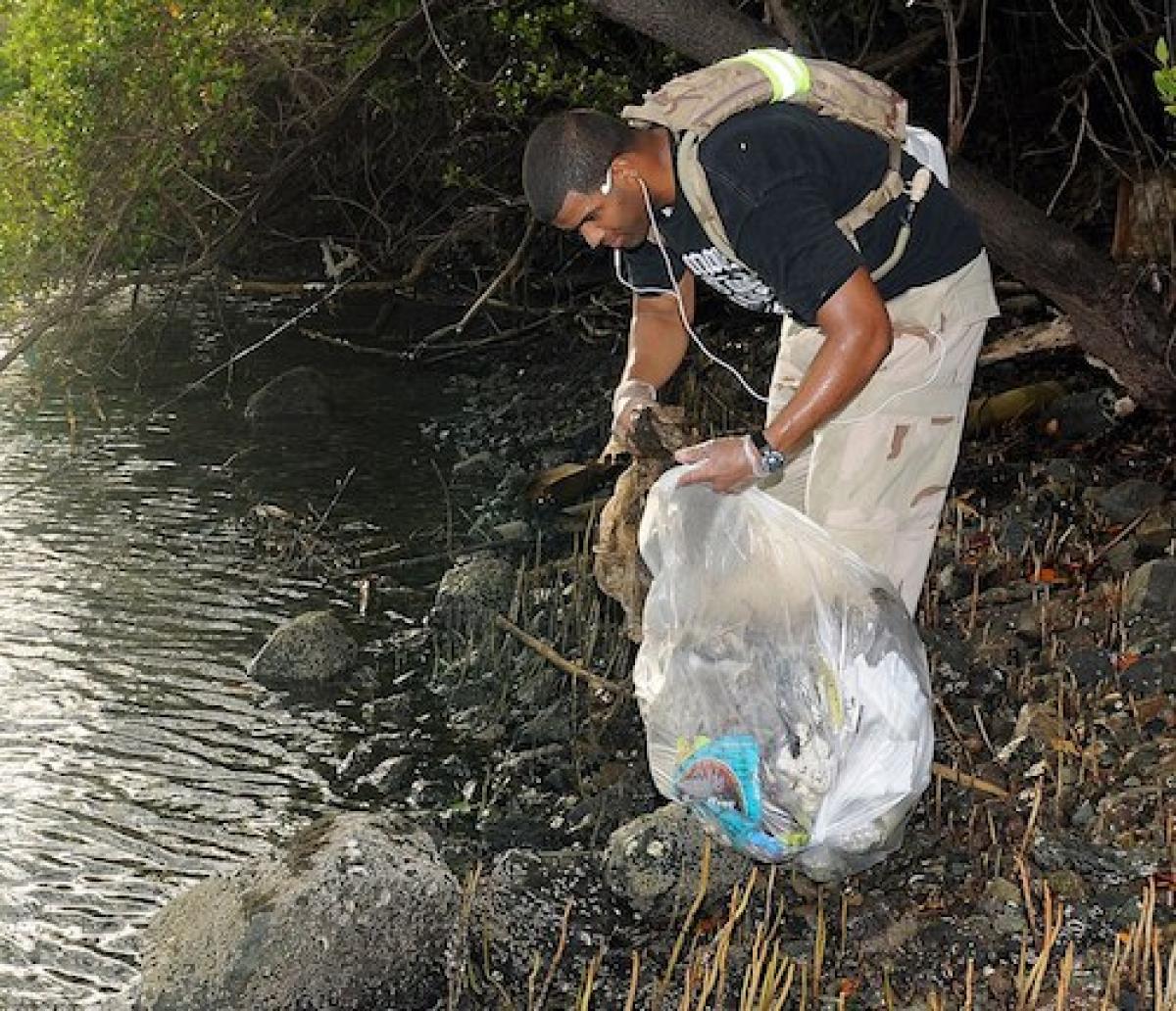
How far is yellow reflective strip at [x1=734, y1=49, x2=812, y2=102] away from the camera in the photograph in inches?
135

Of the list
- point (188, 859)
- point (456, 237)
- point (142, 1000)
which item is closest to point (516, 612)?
point (188, 859)

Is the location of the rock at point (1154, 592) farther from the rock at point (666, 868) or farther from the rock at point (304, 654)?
the rock at point (304, 654)

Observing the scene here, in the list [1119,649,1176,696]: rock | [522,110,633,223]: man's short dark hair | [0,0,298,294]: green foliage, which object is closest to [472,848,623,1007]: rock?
[1119,649,1176,696]: rock

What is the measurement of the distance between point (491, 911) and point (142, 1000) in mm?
971

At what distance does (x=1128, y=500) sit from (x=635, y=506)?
314cm

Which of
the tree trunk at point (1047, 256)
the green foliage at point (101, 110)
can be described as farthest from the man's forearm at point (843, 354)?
the green foliage at point (101, 110)

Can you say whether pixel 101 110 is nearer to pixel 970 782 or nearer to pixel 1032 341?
pixel 1032 341

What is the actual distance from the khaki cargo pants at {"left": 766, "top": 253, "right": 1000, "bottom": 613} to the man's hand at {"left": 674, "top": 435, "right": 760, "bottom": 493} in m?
0.45

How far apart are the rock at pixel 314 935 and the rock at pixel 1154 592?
8.34 ft

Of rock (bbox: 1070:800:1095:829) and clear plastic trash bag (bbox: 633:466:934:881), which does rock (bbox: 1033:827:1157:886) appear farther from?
clear plastic trash bag (bbox: 633:466:934:881)

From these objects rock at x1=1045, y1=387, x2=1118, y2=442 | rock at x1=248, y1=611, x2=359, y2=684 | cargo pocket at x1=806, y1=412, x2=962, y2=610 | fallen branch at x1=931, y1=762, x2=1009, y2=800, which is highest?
cargo pocket at x1=806, y1=412, x2=962, y2=610

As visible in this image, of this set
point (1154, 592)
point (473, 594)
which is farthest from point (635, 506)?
point (473, 594)

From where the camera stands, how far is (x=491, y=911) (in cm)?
464

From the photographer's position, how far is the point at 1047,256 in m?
6.34
